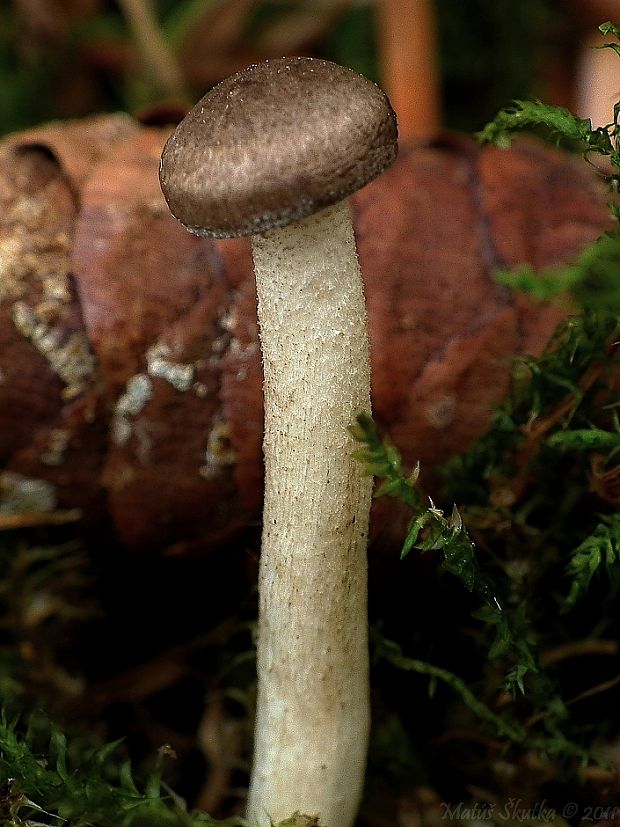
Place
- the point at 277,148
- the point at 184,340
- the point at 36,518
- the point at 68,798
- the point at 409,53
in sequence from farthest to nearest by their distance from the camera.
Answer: the point at 409,53, the point at 36,518, the point at 184,340, the point at 68,798, the point at 277,148

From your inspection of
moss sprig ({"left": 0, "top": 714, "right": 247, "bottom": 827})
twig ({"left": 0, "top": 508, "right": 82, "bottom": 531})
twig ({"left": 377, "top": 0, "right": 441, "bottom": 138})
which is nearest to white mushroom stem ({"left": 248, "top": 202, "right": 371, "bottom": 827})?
moss sprig ({"left": 0, "top": 714, "right": 247, "bottom": 827})

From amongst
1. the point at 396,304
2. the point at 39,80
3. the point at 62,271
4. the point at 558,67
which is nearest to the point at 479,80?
the point at 558,67

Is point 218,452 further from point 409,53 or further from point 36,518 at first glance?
Answer: point 409,53

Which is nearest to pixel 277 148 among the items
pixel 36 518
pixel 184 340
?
pixel 184 340

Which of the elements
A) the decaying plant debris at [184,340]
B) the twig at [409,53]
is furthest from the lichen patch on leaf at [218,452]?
the twig at [409,53]

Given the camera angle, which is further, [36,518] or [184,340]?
[36,518]

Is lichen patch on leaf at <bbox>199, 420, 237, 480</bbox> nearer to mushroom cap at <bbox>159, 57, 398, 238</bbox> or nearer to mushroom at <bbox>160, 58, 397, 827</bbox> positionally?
mushroom at <bbox>160, 58, 397, 827</bbox>

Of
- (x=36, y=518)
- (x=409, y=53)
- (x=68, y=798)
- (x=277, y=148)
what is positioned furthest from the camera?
(x=409, y=53)

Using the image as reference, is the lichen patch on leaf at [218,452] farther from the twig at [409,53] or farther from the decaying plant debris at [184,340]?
the twig at [409,53]
